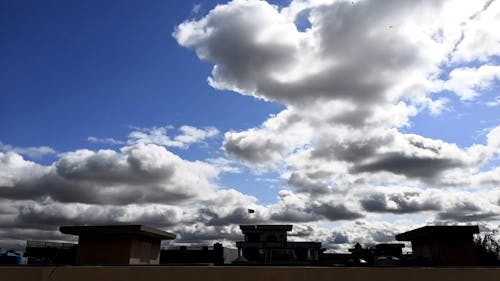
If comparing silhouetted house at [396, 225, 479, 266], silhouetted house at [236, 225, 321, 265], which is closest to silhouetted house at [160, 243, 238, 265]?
silhouetted house at [236, 225, 321, 265]

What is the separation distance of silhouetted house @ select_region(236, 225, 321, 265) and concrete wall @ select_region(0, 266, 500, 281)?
37707 mm

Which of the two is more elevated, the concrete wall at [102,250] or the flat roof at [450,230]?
the flat roof at [450,230]

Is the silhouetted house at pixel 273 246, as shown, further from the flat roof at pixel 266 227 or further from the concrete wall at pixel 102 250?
the concrete wall at pixel 102 250

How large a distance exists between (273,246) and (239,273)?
136 ft

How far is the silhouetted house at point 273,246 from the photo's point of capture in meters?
50.6

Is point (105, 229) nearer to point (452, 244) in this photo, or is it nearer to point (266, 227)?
point (452, 244)

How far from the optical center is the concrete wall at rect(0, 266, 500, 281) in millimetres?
9977

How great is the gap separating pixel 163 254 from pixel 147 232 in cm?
3319

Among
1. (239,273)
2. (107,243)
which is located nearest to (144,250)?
(107,243)

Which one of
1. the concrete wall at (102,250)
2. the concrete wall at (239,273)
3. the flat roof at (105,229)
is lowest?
the concrete wall at (239,273)

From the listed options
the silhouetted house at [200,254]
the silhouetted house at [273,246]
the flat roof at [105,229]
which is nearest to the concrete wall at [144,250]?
the flat roof at [105,229]

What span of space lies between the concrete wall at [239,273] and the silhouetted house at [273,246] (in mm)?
37707

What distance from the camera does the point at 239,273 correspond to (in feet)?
34.8

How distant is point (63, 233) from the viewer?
82.6 feet
